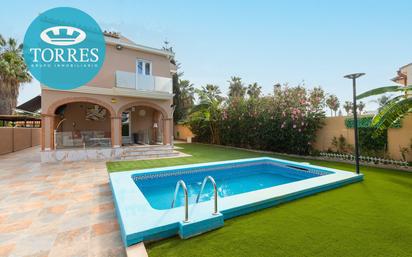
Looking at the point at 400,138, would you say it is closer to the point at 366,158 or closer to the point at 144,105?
the point at 366,158

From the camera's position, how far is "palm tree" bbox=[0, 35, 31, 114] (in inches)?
991

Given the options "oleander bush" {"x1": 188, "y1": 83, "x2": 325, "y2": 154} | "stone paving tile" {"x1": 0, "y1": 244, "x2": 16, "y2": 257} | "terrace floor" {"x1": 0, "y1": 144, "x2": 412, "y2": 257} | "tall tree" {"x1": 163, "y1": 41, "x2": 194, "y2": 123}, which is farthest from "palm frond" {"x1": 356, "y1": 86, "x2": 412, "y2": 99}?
"tall tree" {"x1": 163, "y1": 41, "x2": 194, "y2": 123}

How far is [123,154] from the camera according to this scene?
14703mm

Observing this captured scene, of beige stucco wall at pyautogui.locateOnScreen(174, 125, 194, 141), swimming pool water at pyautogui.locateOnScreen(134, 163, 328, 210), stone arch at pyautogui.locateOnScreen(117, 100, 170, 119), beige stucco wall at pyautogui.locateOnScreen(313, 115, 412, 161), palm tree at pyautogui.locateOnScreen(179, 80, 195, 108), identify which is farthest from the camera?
palm tree at pyautogui.locateOnScreen(179, 80, 195, 108)

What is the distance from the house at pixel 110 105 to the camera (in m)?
13.3

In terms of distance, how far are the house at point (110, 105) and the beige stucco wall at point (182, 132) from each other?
1489 centimetres

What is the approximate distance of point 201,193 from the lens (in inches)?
302

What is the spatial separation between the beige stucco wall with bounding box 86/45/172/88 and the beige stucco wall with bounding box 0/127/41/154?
985 centimetres

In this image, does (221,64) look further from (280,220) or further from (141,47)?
(280,220)

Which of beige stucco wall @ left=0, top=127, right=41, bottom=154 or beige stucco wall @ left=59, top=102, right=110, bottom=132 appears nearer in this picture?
beige stucco wall @ left=59, top=102, right=110, bottom=132

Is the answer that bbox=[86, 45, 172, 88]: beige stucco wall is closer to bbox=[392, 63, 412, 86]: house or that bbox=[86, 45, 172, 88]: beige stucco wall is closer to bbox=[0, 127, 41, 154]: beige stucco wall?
bbox=[0, 127, 41, 154]: beige stucco wall

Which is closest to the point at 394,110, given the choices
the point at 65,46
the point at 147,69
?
the point at 147,69

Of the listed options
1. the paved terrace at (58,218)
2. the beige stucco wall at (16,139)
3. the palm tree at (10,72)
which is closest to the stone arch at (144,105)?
the paved terrace at (58,218)

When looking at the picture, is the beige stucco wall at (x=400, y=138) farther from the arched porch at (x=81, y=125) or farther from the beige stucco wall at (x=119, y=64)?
the arched porch at (x=81, y=125)
